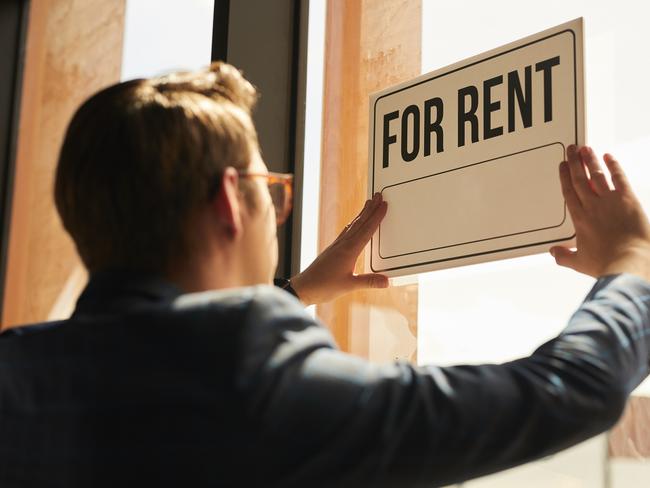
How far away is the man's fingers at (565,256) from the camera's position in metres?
1.09

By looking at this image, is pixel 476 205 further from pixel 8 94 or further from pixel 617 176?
pixel 8 94

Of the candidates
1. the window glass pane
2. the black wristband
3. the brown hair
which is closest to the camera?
the brown hair

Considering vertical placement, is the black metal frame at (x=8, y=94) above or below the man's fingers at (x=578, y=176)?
above

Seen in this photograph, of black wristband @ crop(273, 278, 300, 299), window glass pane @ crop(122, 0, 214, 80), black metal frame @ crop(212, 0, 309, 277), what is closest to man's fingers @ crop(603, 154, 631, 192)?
black wristband @ crop(273, 278, 300, 299)

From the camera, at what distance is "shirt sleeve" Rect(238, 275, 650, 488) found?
766 mm

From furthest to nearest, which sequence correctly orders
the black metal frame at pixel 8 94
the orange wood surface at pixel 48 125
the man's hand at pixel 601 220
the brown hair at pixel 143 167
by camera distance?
the black metal frame at pixel 8 94 → the orange wood surface at pixel 48 125 → the man's hand at pixel 601 220 → the brown hair at pixel 143 167

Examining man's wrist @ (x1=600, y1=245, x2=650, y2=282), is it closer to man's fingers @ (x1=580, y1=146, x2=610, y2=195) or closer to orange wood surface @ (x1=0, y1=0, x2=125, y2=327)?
man's fingers @ (x1=580, y1=146, x2=610, y2=195)

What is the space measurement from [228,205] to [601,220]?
453mm

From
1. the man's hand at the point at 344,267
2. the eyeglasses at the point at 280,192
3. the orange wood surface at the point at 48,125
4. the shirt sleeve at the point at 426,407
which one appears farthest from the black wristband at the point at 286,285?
the orange wood surface at the point at 48,125

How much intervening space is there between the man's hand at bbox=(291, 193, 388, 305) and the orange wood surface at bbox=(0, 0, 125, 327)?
1.37 m

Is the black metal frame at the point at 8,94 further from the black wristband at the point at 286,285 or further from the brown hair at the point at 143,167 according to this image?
the brown hair at the point at 143,167

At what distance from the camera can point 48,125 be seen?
9.62 ft

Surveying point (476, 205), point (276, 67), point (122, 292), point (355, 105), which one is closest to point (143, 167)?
point (122, 292)

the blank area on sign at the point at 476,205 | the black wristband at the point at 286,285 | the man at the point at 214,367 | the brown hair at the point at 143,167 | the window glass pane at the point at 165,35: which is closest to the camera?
the man at the point at 214,367
